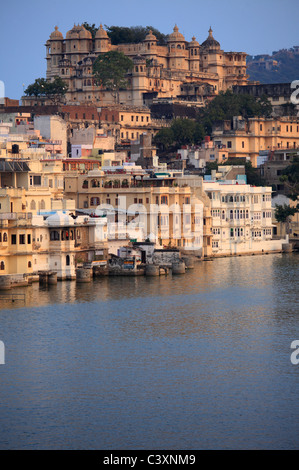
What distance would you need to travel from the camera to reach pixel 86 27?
15612 centimetres

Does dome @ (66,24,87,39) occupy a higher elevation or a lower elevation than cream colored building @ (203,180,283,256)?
higher

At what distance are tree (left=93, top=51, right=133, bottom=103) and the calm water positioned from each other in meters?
71.2

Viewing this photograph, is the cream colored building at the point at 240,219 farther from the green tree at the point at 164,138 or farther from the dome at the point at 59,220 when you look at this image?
the green tree at the point at 164,138

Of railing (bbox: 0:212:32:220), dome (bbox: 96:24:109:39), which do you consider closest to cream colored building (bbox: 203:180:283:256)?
railing (bbox: 0:212:32:220)

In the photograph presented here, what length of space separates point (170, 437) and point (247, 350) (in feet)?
39.7

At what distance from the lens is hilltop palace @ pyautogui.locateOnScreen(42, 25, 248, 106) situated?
142 m

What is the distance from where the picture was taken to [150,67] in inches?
5704

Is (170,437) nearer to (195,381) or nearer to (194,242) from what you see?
(195,381)

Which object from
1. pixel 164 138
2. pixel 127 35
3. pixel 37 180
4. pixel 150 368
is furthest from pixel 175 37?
pixel 150 368

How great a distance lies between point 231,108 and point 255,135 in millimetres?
12685

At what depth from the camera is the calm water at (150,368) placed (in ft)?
130

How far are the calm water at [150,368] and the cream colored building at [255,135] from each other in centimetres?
5189

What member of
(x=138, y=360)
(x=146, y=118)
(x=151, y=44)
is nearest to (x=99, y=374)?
(x=138, y=360)

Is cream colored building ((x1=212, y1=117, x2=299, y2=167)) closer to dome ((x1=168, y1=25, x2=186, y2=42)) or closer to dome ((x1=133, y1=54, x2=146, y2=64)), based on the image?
dome ((x1=133, y1=54, x2=146, y2=64))
